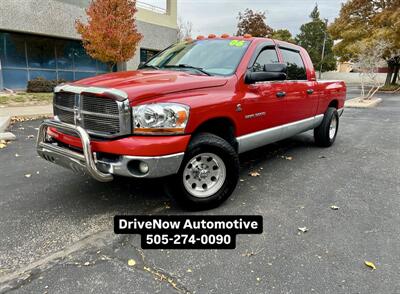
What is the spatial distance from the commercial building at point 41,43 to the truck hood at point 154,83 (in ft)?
46.0

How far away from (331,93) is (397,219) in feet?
11.2

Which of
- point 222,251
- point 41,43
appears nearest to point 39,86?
point 41,43

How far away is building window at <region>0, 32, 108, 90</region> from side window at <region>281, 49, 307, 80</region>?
1451 centimetres

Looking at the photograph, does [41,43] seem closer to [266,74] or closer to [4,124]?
[4,124]

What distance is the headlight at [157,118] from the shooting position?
9.98 ft

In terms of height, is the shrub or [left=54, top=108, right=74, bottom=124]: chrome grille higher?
[left=54, top=108, right=74, bottom=124]: chrome grille

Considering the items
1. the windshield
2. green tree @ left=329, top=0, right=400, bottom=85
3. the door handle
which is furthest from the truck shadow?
green tree @ left=329, top=0, right=400, bottom=85

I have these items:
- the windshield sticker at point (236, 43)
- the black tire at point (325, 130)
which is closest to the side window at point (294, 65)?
the windshield sticker at point (236, 43)

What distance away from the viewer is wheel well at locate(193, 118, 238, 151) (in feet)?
12.0

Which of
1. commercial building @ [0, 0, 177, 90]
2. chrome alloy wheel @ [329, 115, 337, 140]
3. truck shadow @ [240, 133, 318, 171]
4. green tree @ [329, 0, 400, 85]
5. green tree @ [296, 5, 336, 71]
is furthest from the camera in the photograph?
green tree @ [296, 5, 336, 71]

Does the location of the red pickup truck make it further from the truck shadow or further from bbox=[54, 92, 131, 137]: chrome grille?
the truck shadow

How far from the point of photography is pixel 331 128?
6789 mm

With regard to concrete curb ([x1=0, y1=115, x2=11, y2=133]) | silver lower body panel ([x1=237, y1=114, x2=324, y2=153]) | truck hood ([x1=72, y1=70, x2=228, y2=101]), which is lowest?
concrete curb ([x1=0, y1=115, x2=11, y2=133])

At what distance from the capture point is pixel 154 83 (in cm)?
329
